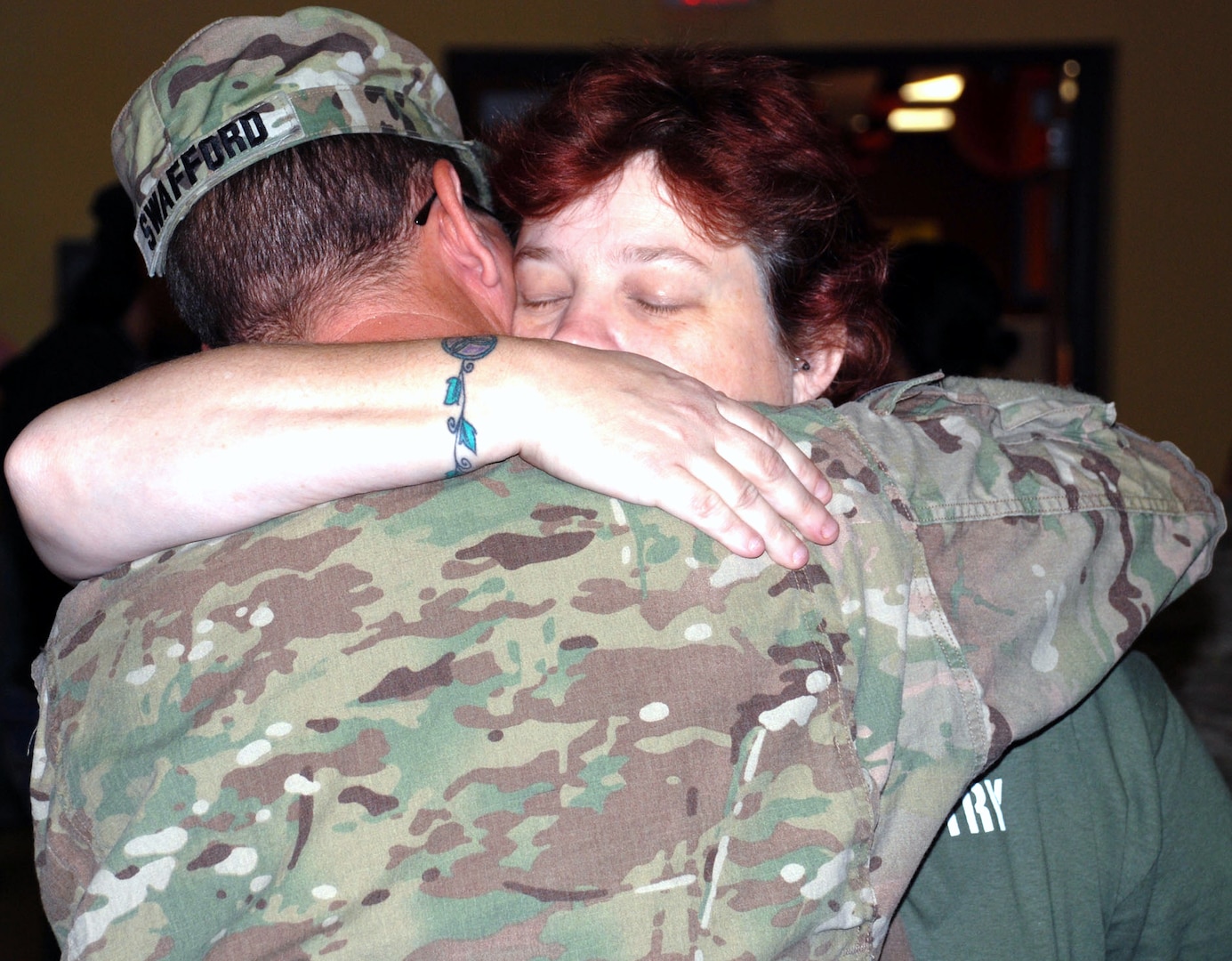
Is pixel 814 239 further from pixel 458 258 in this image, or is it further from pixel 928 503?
pixel 928 503

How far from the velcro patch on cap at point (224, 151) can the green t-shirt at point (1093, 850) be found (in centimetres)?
93

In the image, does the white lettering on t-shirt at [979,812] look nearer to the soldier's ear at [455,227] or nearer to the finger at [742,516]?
the finger at [742,516]

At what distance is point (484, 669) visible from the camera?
0.87 m

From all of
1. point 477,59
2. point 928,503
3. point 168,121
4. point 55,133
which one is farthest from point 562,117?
point 55,133

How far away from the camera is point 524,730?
0.86 m

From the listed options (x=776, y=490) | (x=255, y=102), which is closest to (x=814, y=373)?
(x=776, y=490)

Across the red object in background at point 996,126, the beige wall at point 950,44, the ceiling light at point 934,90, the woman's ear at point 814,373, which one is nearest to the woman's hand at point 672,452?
the woman's ear at point 814,373

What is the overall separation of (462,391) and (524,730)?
277 mm

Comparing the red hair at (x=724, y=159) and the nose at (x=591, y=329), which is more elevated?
the red hair at (x=724, y=159)

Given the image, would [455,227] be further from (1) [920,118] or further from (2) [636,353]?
(1) [920,118]

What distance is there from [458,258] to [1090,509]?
670 mm

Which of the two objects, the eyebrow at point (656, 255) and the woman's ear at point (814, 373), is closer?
the eyebrow at point (656, 255)

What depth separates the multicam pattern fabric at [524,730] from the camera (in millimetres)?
852

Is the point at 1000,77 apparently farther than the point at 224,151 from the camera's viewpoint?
Yes
